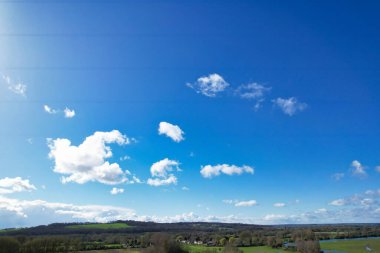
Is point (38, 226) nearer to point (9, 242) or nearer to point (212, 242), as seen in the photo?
point (212, 242)

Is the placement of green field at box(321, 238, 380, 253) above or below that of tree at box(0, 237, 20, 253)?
below

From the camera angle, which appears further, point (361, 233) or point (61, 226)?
point (61, 226)

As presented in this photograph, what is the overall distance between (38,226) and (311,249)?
132334 mm

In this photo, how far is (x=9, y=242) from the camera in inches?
2869

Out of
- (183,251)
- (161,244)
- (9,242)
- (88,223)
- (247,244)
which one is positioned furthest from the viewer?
(88,223)

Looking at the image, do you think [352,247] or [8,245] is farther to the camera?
[352,247]

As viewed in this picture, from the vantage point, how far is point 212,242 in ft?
433

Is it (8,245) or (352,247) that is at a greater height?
(8,245)

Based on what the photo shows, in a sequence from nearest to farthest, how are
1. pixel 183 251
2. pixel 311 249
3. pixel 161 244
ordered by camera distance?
pixel 161 244
pixel 183 251
pixel 311 249

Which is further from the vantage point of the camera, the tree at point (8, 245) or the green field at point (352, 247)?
the green field at point (352, 247)

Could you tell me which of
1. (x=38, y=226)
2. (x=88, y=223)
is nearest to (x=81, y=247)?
(x=38, y=226)

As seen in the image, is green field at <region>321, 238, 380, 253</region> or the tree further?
green field at <region>321, 238, 380, 253</region>

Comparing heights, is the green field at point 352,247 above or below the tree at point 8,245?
below

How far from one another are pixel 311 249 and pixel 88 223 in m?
138
